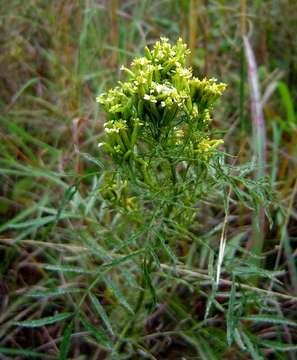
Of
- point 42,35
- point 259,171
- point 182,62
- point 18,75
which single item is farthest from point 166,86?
point 42,35

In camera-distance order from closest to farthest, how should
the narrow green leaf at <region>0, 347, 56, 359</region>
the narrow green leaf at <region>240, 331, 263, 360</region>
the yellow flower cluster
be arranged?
the yellow flower cluster → the narrow green leaf at <region>240, 331, 263, 360</region> → the narrow green leaf at <region>0, 347, 56, 359</region>

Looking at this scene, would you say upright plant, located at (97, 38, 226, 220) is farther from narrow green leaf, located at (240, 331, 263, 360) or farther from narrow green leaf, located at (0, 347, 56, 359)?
narrow green leaf, located at (0, 347, 56, 359)

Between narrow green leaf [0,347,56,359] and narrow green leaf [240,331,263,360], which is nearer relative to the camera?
narrow green leaf [240,331,263,360]

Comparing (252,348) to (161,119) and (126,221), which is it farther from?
(161,119)

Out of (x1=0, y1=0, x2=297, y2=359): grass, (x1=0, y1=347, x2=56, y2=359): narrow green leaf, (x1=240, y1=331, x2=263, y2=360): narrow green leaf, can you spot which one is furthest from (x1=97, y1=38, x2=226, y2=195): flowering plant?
(x1=0, y1=347, x2=56, y2=359): narrow green leaf

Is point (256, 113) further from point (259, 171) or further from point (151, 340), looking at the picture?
point (151, 340)

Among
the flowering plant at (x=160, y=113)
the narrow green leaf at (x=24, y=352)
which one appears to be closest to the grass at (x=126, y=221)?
the narrow green leaf at (x=24, y=352)

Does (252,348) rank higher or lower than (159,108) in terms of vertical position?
lower

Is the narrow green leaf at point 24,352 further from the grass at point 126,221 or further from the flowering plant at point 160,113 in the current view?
the flowering plant at point 160,113

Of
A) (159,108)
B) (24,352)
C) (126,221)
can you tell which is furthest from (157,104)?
(24,352)
